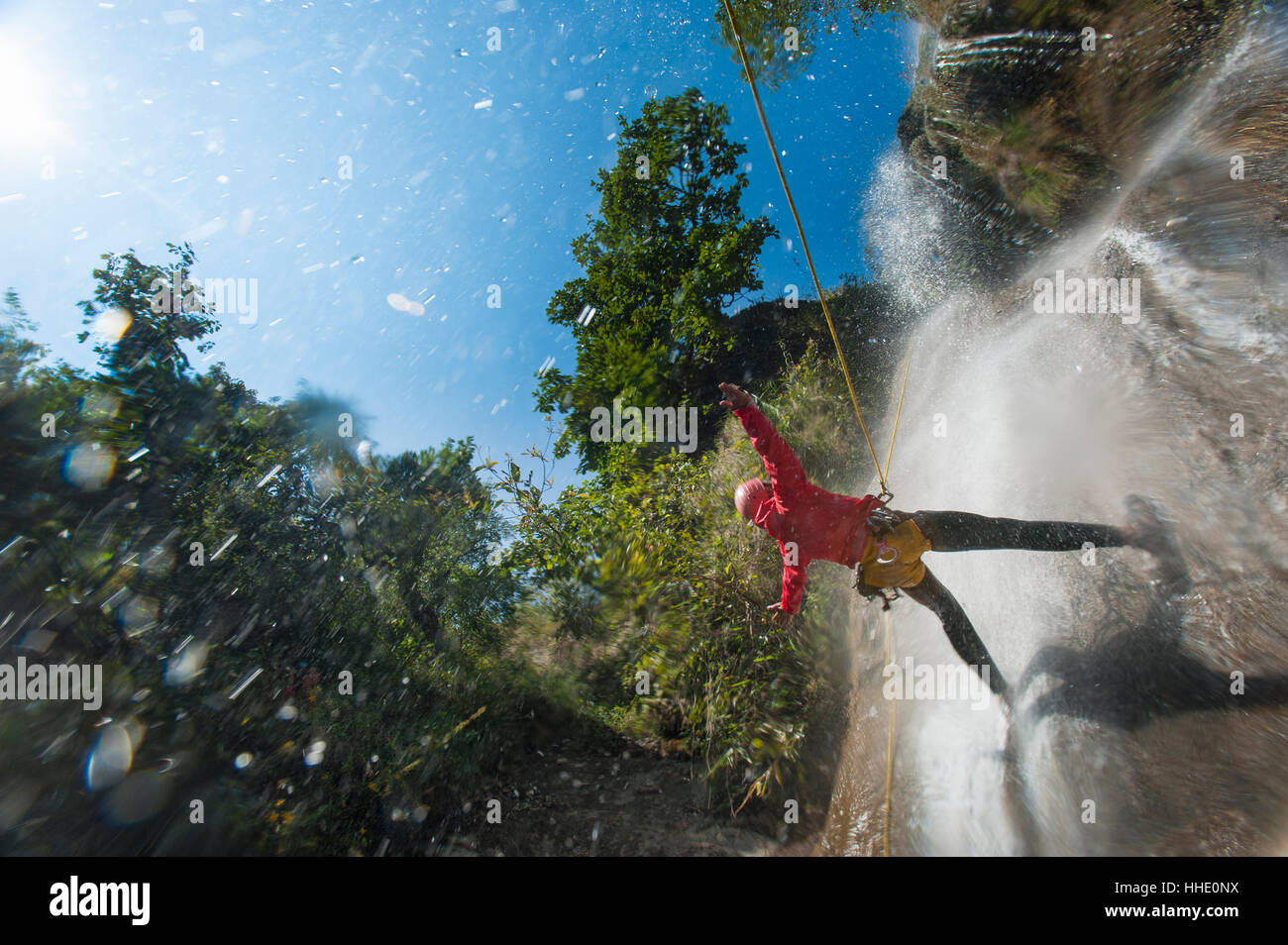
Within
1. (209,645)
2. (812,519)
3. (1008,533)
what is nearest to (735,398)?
(812,519)

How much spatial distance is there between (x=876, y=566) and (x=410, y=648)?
200 inches

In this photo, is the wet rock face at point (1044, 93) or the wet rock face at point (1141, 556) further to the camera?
the wet rock face at point (1044, 93)

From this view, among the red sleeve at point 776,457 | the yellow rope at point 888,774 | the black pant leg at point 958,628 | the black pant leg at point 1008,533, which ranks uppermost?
the red sleeve at point 776,457

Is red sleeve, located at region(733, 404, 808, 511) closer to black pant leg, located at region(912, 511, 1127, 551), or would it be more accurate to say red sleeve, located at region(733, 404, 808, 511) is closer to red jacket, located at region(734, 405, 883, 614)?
red jacket, located at region(734, 405, 883, 614)

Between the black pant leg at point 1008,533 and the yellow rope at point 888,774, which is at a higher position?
the black pant leg at point 1008,533

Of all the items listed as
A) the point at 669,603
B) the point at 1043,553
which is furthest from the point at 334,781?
the point at 1043,553

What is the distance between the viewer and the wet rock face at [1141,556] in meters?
3.03

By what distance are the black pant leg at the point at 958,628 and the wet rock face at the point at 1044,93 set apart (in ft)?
18.6

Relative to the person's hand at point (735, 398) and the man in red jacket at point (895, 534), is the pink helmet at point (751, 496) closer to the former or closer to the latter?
the man in red jacket at point (895, 534)

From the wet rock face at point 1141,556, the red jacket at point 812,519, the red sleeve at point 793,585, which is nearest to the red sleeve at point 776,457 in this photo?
the red jacket at point 812,519

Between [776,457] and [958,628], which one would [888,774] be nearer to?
[958,628]

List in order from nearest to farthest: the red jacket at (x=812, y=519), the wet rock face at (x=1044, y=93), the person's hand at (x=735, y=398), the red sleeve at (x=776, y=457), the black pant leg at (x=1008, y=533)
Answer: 1. the person's hand at (x=735, y=398)
2. the red sleeve at (x=776, y=457)
3. the black pant leg at (x=1008, y=533)
4. the red jacket at (x=812, y=519)
5. the wet rock face at (x=1044, y=93)

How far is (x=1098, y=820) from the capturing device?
3.07m
